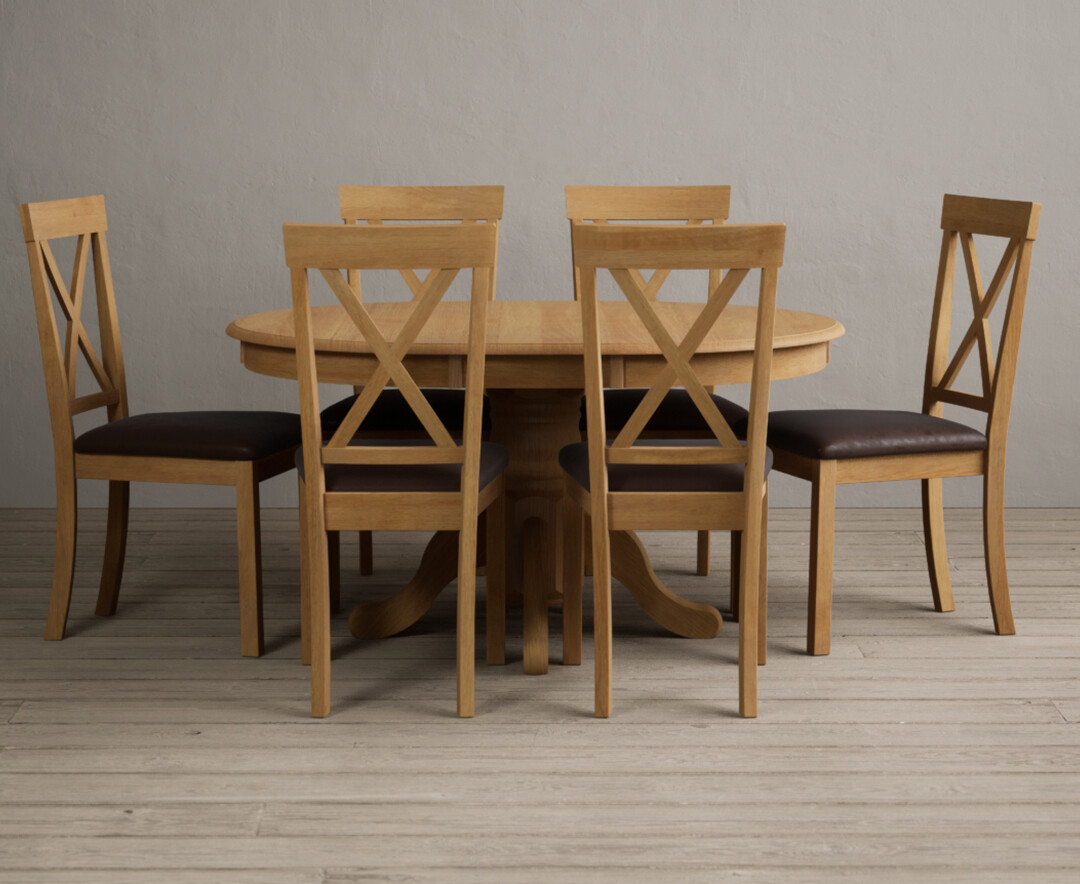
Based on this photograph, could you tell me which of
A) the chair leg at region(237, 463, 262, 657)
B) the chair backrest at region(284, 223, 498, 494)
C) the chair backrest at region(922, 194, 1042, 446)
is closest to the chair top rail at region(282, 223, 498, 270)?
the chair backrest at region(284, 223, 498, 494)

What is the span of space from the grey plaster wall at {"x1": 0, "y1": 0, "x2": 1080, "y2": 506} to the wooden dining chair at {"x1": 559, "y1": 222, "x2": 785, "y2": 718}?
1869mm

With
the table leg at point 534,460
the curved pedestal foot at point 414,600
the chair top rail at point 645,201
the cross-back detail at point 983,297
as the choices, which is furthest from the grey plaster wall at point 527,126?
the curved pedestal foot at point 414,600

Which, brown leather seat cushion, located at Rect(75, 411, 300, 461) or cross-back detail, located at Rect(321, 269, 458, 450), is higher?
cross-back detail, located at Rect(321, 269, 458, 450)

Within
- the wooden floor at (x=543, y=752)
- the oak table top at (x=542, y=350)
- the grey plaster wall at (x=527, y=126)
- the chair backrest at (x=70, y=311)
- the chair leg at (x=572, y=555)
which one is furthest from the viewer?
the grey plaster wall at (x=527, y=126)

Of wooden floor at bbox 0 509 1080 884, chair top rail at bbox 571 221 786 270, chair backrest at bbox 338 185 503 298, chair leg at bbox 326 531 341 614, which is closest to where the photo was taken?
wooden floor at bbox 0 509 1080 884

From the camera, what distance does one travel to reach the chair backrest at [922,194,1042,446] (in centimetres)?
288

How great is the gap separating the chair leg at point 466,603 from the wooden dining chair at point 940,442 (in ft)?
2.59

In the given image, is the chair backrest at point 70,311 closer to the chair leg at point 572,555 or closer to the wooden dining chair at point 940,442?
the chair leg at point 572,555

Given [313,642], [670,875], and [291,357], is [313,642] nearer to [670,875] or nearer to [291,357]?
[291,357]

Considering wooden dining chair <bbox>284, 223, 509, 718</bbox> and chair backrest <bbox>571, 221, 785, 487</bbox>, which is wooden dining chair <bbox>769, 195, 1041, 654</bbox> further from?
wooden dining chair <bbox>284, 223, 509, 718</bbox>

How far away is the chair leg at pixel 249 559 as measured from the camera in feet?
9.17

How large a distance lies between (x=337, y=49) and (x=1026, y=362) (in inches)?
100

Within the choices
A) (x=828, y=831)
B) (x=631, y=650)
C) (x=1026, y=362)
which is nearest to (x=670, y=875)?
(x=828, y=831)

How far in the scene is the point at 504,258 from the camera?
13.8 feet
